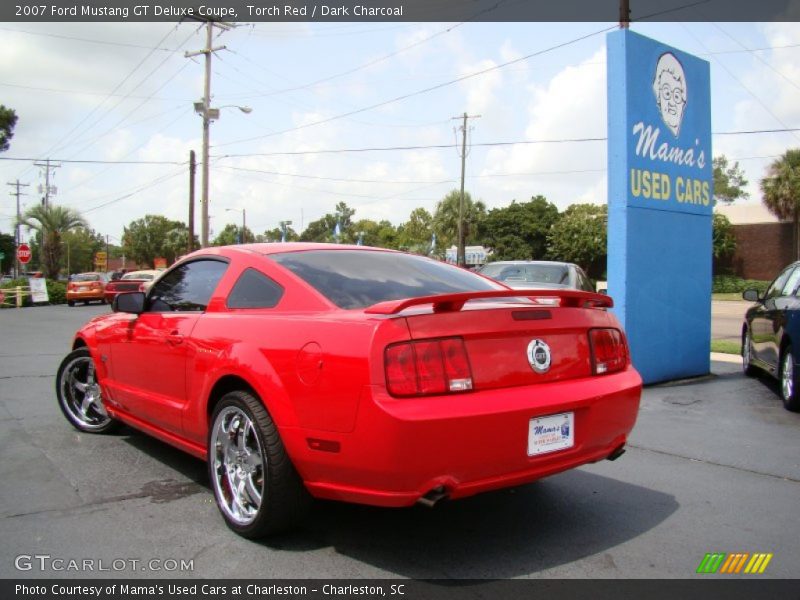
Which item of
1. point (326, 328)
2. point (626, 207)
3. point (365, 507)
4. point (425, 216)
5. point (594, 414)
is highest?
point (425, 216)

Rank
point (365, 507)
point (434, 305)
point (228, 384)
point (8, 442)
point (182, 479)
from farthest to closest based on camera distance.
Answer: point (8, 442)
point (182, 479)
point (365, 507)
point (228, 384)
point (434, 305)

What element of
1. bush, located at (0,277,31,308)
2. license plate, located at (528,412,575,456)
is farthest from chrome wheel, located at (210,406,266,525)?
bush, located at (0,277,31,308)

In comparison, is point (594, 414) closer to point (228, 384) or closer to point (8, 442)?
point (228, 384)

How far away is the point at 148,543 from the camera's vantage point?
326 centimetres

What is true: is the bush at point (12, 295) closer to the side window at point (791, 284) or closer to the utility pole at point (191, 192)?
the utility pole at point (191, 192)

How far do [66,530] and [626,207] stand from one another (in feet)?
20.9

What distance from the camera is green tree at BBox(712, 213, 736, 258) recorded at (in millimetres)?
42875

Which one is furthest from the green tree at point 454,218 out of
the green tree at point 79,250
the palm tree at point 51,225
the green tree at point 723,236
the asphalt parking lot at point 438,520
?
the asphalt parking lot at point 438,520

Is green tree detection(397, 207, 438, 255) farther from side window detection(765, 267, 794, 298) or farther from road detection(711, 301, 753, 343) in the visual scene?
side window detection(765, 267, 794, 298)

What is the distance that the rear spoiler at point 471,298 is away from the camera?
2.86m

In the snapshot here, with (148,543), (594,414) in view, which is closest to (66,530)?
(148,543)

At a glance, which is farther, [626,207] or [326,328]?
[626,207]

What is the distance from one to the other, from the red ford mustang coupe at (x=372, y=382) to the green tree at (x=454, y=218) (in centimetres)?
5751
